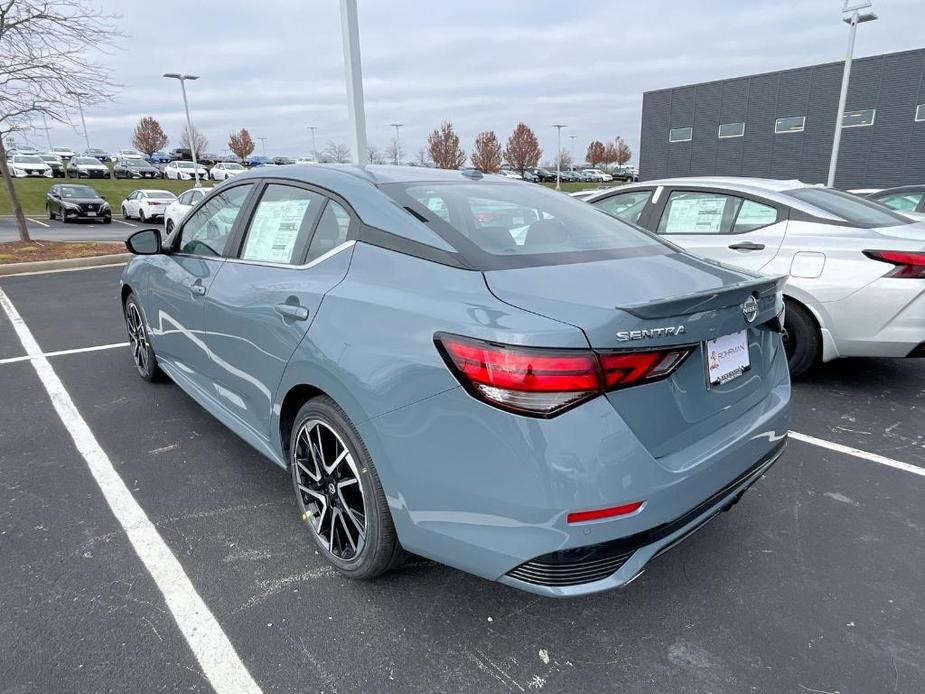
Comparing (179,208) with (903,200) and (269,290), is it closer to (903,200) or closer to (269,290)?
(269,290)

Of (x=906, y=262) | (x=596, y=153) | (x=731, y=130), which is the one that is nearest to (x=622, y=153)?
(x=596, y=153)

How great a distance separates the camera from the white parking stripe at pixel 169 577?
6.46 feet

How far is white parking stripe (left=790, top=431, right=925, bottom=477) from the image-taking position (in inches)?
132

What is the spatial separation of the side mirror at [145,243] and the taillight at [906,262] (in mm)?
4799

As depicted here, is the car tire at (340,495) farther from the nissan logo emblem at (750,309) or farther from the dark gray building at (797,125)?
the dark gray building at (797,125)

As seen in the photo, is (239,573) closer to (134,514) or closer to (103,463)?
(134,514)

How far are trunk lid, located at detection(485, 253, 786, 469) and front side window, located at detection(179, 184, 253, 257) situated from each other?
1918mm

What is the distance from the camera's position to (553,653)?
207cm

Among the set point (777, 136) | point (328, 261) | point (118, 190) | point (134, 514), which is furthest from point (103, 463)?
point (777, 136)

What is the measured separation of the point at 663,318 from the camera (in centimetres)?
181

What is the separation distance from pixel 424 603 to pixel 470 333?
1.17 meters

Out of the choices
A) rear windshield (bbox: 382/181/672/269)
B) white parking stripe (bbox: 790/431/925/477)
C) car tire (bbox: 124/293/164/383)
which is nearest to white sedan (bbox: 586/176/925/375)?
white parking stripe (bbox: 790/431/925/477)

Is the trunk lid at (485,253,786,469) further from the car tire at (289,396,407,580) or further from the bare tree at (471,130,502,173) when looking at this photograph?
the bare tree at (471,130,502,173)

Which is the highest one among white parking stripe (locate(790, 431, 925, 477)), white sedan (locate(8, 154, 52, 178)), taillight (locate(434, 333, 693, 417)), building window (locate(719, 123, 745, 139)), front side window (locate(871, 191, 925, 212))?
building window (locate(719, 123, 745, 139))
